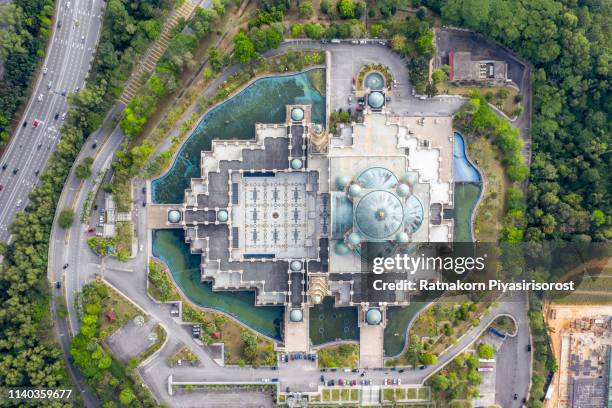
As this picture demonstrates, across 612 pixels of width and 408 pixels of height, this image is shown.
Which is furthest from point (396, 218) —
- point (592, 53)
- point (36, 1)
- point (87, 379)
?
point (36, 1)

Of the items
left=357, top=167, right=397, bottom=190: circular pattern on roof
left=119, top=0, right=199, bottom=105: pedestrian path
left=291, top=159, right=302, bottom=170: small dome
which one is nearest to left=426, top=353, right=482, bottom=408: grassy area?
left=357, top=167, right=397, bottom=190: circular pattern on roof

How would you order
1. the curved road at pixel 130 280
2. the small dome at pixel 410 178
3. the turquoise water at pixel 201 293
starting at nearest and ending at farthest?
the small dome at pixel 410 178, the curved road at pixel 130 280, the turquoise water at pixel 201 293

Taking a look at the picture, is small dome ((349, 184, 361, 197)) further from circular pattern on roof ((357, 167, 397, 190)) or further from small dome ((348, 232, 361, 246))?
small dome ((348, 232, 361, 246))

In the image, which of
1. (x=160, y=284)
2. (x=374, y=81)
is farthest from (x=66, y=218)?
(x=374, y=81)

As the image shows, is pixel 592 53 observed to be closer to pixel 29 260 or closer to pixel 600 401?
pixel 600 401

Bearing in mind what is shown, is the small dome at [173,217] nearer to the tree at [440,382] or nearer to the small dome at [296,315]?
the small dome at [296,315]

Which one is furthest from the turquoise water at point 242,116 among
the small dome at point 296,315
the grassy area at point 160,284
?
the small dome at point 296,315
